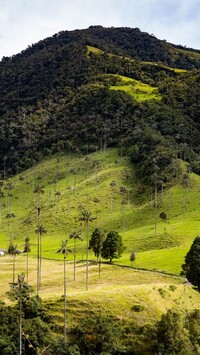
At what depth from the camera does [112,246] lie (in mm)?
143250

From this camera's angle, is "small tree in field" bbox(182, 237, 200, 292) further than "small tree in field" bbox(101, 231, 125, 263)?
No

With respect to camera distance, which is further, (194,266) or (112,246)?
(112,246)

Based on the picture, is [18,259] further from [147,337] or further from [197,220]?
[147,337]

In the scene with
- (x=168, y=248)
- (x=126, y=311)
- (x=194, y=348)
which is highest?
(x=168, y=248)

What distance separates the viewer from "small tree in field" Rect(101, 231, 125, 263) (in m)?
143

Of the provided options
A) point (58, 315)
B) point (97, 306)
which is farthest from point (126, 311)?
point (58, 315)

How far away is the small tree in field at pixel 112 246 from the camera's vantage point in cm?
14338

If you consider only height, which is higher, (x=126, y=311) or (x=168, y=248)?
(x=168, y=248)

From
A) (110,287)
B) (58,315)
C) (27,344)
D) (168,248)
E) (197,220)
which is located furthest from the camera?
(197,220)

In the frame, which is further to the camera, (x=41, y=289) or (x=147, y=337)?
(x=41, y=289)

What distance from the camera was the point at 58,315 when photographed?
95.1 meters

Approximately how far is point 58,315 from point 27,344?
9.40 metres

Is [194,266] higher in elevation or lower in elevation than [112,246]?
lower

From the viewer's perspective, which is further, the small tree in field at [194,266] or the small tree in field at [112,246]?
the small tree in field at [112,246]
